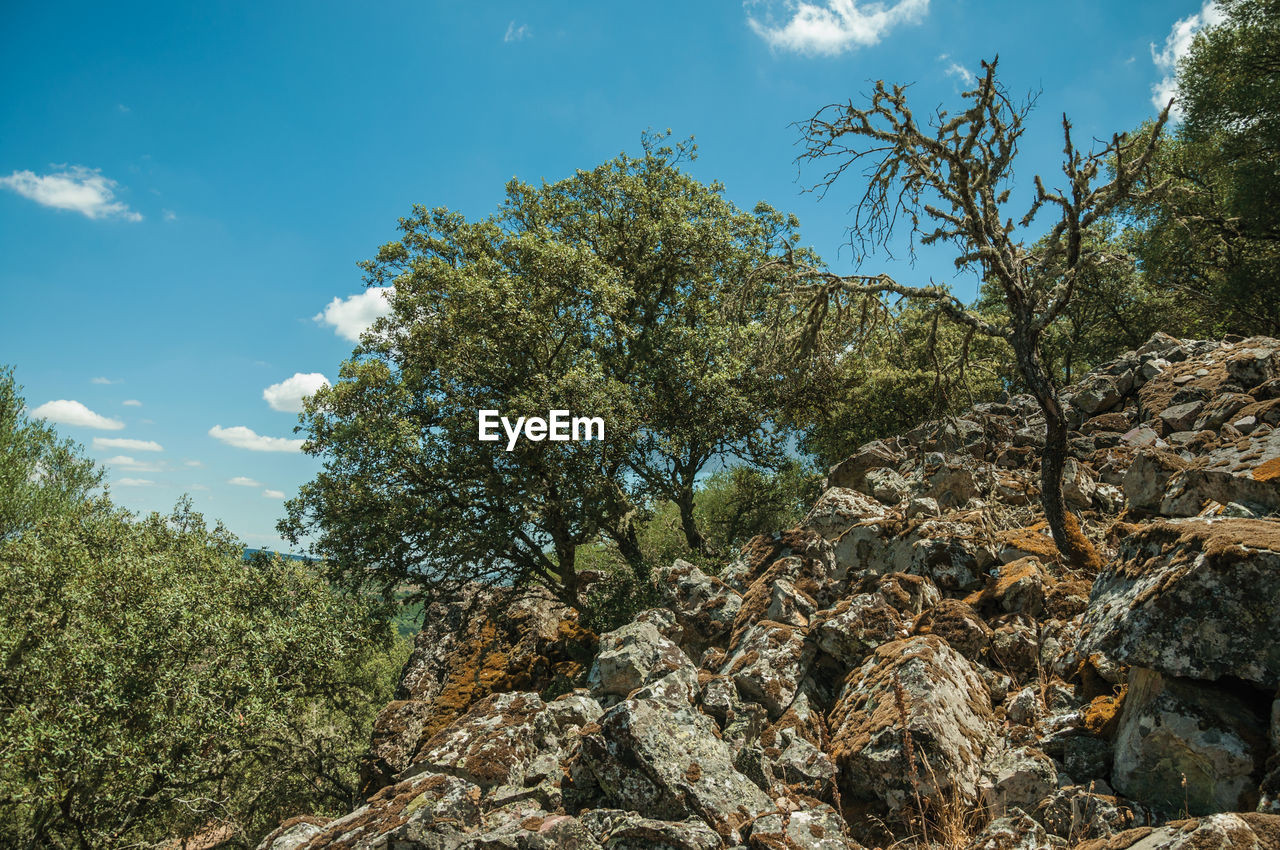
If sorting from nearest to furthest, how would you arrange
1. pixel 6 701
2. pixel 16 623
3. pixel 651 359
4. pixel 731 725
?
pixel 731 725 < pixel 6 701 < pixel 16 623 < pixel 651 359

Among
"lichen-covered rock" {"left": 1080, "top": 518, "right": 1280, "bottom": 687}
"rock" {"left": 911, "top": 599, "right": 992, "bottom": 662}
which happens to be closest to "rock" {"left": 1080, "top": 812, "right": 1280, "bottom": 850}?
Result: "lichen-covered rock" {"left": 1080, "top": 518, "right": 1280, "bottom": 687}

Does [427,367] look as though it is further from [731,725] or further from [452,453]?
[731,725]

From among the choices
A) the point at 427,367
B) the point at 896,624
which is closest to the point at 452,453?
the point at 427,367

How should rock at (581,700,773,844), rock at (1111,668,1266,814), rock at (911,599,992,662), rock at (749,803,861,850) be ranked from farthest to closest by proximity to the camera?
rock at (911,599,992,662)
rock at (581,700,773,844)
rock at (749,803,861,850)
rock at (1111,668,1266,814)

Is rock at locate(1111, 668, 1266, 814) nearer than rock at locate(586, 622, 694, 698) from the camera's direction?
Yes

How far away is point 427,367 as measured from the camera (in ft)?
56.4

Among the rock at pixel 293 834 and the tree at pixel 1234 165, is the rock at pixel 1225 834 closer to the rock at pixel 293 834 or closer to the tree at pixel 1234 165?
the rock at pixel 293 834

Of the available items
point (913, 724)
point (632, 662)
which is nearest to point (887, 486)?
point (632, 662)

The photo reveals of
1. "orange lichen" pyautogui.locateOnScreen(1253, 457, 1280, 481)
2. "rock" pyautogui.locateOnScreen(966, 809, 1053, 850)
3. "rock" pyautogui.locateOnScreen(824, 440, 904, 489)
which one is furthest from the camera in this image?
"rock" pyautogui.locateOnScreen(824, 440, 904, 489)

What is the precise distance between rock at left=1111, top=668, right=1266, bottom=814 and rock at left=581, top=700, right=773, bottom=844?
2978 mm

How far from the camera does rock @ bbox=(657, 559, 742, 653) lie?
10477mm

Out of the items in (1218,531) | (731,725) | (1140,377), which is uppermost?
(1140,377)

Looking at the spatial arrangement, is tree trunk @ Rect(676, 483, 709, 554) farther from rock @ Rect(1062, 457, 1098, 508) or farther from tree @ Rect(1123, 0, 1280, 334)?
→ tree @ Rect(1123, 0, 1280, 334)

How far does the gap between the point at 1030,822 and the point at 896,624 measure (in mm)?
3082
